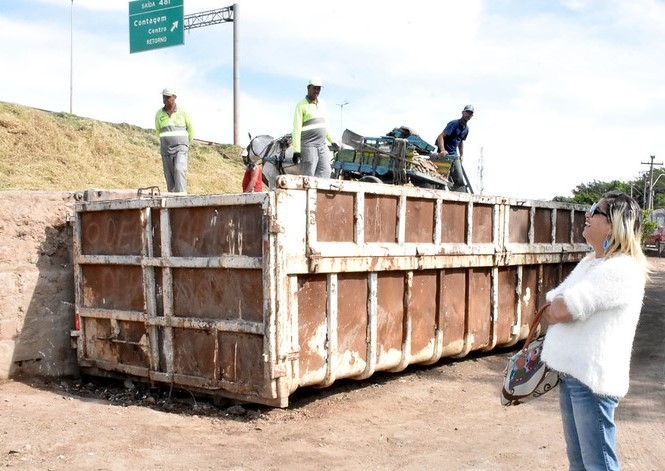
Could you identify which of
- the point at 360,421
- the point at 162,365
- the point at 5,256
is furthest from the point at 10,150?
the point at 360,421

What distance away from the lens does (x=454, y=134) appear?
32.7 ft

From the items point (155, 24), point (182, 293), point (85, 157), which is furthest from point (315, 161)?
point (155, 24)

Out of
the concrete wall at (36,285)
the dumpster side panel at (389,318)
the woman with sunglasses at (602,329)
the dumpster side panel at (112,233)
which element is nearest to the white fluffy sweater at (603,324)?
the woman with sunglasses at (602,329)

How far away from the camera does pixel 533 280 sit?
852cm

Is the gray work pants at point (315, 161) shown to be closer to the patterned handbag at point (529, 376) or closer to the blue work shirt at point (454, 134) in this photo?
the blue work shirt at point (454, 134)

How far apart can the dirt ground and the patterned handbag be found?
4.44 ft

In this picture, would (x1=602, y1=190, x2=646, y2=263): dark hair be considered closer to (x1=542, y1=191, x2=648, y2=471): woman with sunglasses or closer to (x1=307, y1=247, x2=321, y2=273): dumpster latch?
(x1=542, y1=191, x2=648, y2=471): woman with sunglasses

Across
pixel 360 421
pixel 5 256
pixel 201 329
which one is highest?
pixel 5 256

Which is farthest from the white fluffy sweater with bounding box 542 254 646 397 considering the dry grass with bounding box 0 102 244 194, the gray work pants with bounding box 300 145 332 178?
the dry grass with bounding box 0 102 244 194

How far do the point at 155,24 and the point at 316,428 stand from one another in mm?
18567

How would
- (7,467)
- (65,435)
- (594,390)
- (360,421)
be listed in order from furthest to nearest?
(360,421), (65,435), (7,467), (594,390)

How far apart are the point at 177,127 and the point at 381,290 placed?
363cm

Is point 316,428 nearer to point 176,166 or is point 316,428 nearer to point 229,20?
point 176,166

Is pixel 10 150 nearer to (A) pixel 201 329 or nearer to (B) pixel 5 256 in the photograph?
(B) pixel 5 256
